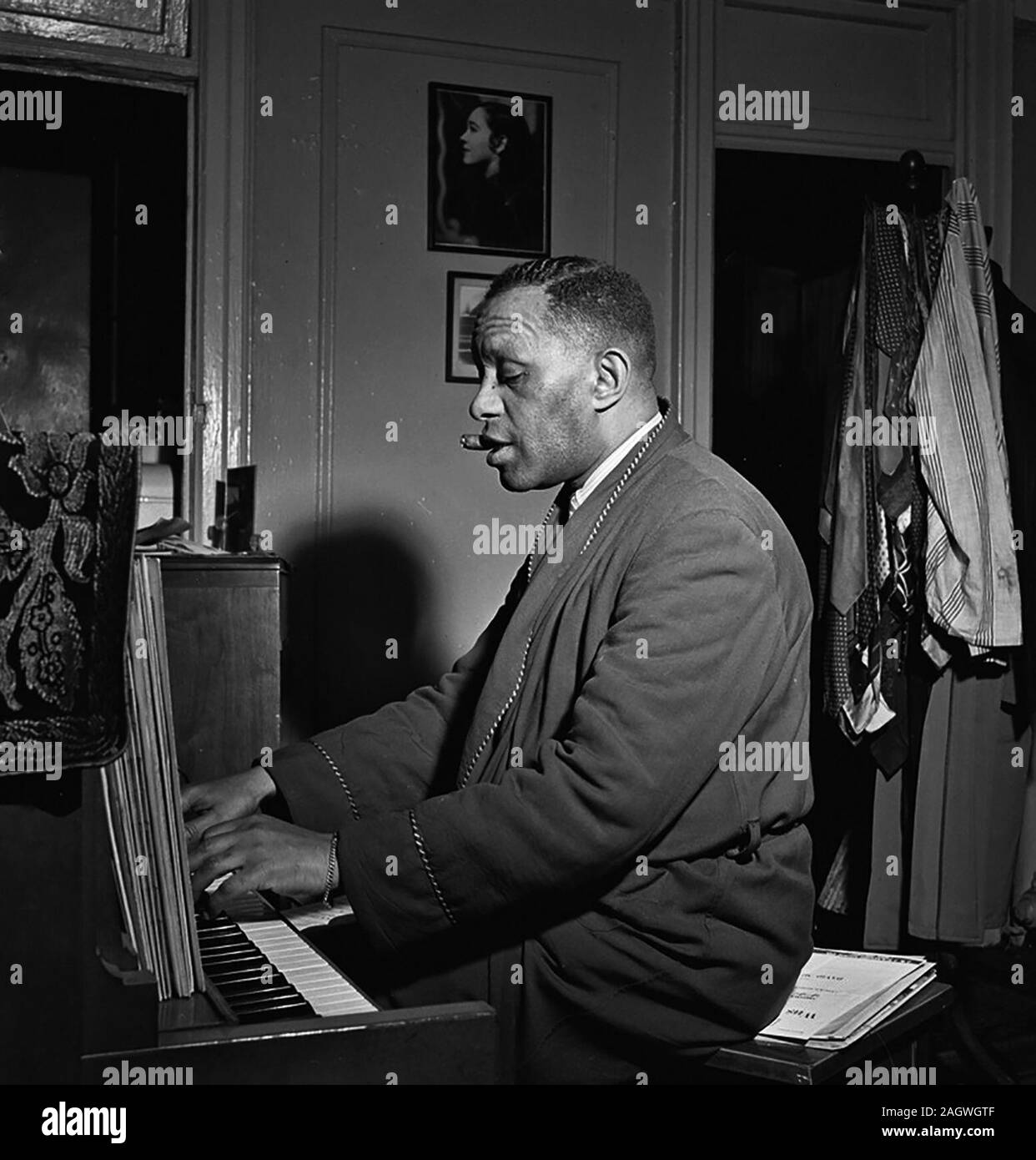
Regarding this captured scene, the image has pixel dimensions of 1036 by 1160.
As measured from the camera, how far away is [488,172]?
411cm

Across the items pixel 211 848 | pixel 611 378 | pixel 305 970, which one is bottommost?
pixel 305 970

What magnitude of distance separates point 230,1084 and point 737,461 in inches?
167

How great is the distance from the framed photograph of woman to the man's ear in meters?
2.15

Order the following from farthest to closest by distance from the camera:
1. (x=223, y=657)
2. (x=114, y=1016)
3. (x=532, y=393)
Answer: (x=223, y=657)
(x=532, y=393)
(x=114, y=1016)

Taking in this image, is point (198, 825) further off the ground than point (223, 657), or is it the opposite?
point (223, 657)

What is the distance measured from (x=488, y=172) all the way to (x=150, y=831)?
3185 millimetres

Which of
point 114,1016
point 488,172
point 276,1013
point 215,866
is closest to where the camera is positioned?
point 114,1016

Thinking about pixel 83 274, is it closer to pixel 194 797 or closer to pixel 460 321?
pixel 460 321

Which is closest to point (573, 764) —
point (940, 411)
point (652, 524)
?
point (652, 524)

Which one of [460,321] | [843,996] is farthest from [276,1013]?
Result: [460,321]

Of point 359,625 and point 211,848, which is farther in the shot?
Result: point 359,625

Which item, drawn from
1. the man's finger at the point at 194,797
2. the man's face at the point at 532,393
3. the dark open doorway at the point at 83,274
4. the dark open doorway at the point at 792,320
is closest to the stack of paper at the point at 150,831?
the man's finger at the point at 194,797

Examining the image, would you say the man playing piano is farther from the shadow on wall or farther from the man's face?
the shadow on wall
